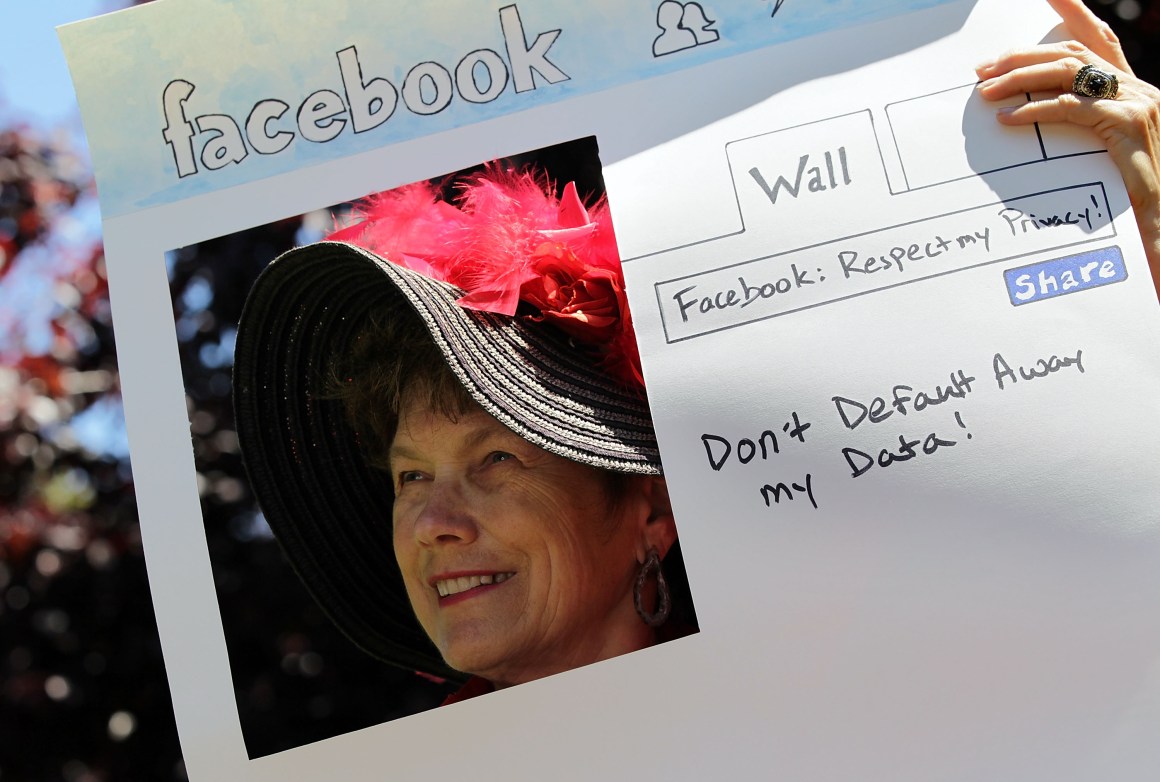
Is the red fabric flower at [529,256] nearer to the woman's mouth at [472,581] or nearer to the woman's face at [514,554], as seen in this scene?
the woman's face at [514,554]

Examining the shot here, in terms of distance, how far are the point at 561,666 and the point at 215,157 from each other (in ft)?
2.94

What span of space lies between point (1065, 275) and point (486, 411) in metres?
0.79

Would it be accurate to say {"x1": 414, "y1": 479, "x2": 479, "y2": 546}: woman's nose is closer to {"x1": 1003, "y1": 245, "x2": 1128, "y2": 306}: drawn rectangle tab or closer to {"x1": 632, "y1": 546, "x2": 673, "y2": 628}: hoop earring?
{"x1": 632, "y1": 546, "x2": 673, "y2": 628}: hoop earring

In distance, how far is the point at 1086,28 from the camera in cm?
147

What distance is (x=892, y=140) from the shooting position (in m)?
1.43

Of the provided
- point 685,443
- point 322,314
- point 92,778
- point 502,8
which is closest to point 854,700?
point 685,443

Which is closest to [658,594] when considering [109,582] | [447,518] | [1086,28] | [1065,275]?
[447,518]

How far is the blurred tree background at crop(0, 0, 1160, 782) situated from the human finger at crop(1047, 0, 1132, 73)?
204 centimetres

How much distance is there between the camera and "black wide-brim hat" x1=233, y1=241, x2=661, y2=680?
1.41m

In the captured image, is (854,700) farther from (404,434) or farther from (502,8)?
(502,8)

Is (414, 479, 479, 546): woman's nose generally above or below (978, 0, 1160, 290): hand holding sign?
below

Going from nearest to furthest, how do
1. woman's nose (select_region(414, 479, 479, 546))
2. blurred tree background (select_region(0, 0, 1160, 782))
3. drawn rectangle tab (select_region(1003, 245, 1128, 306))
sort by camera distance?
drawn rectangle tab (select_region(1003, 245, 1128, 306)) → woman's nose (select_region(414, 479, 479, 546)) → blurred tree background (select_region(0, 0, 1160, 782))

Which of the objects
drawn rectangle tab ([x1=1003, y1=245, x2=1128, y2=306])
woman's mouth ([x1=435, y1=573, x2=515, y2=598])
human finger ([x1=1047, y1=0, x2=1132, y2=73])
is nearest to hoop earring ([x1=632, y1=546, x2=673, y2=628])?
woman's mouth ([x1=435, y1=573, x2=515, y2=598])

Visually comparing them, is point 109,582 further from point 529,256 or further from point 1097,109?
point 1097,109
